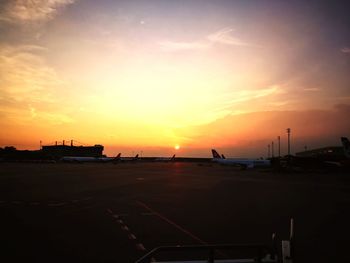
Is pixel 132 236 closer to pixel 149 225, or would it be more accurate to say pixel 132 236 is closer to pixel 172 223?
pixel 149 225

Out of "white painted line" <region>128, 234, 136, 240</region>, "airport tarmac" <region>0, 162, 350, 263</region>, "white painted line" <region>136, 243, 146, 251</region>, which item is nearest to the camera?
"airport tarmac" <region>0, 162, 350, 263</region>

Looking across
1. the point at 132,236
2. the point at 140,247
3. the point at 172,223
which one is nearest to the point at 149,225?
the point at 172,223

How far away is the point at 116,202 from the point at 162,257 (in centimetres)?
1344

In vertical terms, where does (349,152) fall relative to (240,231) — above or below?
above

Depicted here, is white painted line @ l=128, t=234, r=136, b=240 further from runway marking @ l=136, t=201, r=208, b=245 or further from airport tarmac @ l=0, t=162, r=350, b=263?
runway marking @ l=136, t=201, r=208, b=245

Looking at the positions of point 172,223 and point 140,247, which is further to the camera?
point 172,223

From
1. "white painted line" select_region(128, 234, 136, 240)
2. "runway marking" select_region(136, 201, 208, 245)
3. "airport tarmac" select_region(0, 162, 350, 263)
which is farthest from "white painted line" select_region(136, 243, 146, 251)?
"runway marking" select_region(136, 201, 208, 245)

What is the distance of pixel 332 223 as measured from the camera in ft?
56.3

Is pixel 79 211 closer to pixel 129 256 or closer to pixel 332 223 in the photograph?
pixel 129 256

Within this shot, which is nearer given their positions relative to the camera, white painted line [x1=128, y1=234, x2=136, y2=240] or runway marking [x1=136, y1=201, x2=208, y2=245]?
runway marking [x1=136, y1=201, x2=208, y2=245]

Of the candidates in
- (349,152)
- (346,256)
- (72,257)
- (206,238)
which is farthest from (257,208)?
(349,152)

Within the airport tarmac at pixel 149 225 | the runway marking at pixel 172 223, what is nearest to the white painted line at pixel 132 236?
the airport tarmac at pixel 149 225

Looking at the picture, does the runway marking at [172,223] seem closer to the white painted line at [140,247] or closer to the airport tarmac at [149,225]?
the airport tarmac at [149,225]

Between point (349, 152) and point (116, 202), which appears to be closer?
point (116, 202)
